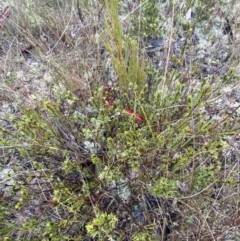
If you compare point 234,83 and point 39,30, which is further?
point 39,30

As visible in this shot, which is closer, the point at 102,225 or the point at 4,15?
the point at 102,225

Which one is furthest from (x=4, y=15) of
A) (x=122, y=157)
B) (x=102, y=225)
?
(x=102, y=225)

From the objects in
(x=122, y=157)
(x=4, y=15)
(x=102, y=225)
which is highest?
(x=4, y=15)

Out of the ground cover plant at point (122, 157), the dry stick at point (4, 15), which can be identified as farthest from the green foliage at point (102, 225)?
the dry stick at point (4, 15)

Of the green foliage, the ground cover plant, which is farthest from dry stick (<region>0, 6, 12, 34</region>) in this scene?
the green foliage

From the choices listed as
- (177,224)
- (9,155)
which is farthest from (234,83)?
(9,155)

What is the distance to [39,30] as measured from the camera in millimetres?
2357

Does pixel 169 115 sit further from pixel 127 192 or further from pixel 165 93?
pixel 127 192

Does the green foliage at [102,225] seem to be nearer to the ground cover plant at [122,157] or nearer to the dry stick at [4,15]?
the ground cover plant at [122,157]

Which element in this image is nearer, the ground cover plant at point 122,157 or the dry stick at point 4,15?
the ground cover plant at point 122,157

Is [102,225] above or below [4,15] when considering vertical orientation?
below

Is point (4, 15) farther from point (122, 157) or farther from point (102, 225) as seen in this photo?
point (102, 225)

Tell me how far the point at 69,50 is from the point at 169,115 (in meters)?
0.86

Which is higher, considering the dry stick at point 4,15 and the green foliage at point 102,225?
the dry stick at point 4,15
